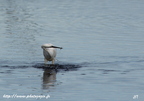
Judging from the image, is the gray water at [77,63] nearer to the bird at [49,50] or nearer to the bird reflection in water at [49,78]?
the bird reflection in water at [49,78]

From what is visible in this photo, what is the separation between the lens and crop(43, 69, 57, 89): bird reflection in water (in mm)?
18795

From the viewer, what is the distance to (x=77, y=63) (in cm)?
2397

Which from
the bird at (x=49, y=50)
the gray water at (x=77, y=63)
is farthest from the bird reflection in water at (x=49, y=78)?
the bird at (x=49, y=50)

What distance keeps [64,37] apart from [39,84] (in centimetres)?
1463

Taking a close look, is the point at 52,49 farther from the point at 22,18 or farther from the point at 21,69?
the point at 22,18

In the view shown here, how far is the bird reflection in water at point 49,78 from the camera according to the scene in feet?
61.7

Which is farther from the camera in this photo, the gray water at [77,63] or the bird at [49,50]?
the bird at [49,50]

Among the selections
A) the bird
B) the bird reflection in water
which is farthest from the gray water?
the bird

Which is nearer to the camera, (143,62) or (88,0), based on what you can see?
(143,62)

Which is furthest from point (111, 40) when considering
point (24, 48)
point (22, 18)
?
point (22, 18)

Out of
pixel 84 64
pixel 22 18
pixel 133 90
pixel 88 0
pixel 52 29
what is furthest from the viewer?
pixel 88 0

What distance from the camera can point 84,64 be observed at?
23.8m

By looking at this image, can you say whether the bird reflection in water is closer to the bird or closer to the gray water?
the gray water

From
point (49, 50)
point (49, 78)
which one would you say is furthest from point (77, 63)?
point (49, 78)
